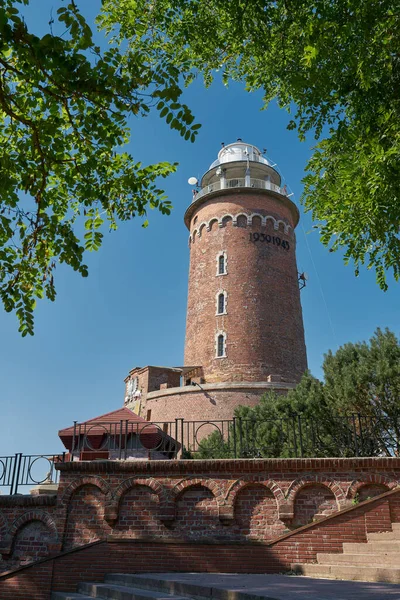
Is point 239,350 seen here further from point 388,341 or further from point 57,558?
point 57,558

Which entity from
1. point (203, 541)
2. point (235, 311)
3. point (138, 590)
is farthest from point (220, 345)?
point (138, 590)

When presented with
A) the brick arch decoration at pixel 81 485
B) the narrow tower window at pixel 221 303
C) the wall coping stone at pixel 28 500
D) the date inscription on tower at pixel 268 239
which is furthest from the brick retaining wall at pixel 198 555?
the date inscription on tower at pixel 268 239

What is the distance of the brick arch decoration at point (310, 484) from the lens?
9008 millimetres

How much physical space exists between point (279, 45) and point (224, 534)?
9216 millimetres

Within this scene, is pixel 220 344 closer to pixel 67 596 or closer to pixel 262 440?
pixel 262 440

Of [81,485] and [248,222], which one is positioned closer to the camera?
[81,485]

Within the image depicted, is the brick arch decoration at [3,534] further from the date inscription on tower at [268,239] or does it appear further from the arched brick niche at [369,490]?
the date inscription on tower at [268,239]

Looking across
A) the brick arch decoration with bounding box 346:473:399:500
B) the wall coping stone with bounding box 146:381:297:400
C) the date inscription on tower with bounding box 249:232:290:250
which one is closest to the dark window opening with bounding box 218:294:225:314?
the date inscription on tower with bounding box 249:232:290:250

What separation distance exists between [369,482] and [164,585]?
4304 mm

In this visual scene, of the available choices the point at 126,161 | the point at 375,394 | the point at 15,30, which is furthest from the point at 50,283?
the point at 375,394

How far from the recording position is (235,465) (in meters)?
9.40

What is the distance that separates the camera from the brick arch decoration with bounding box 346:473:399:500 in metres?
9.03

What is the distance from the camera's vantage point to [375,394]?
15.3 metres

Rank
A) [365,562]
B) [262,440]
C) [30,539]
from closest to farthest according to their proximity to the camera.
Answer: [365,562]
[30,539]
[262,440]
